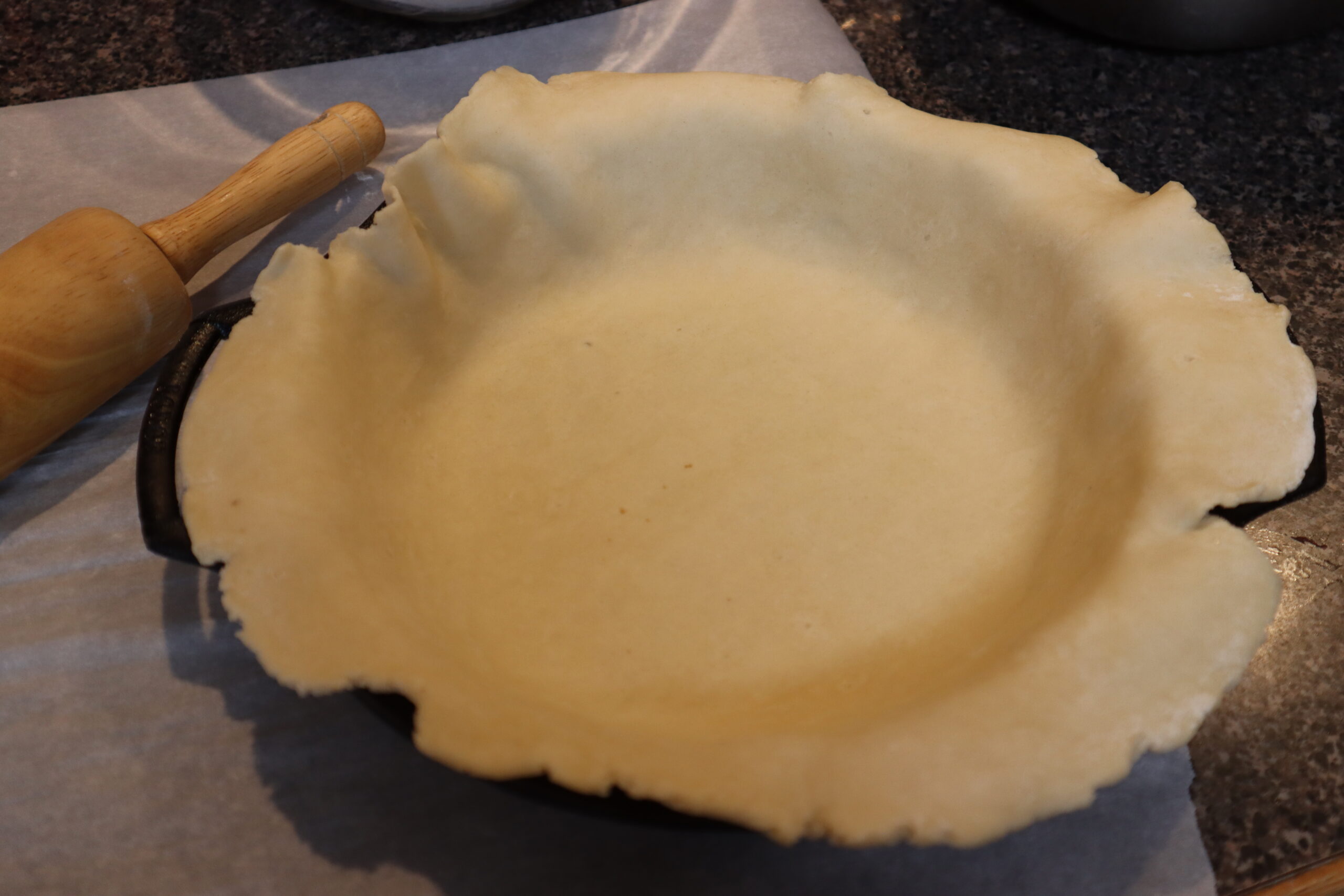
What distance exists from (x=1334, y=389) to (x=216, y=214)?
3.91ft

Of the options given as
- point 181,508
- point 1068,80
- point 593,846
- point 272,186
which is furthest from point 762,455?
point 1068,80

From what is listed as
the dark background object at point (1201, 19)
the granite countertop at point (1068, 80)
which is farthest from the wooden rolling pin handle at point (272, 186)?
the dark background object at point (1201, 19)

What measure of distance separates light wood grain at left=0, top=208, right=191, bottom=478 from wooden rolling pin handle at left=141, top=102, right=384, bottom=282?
0.04 meters

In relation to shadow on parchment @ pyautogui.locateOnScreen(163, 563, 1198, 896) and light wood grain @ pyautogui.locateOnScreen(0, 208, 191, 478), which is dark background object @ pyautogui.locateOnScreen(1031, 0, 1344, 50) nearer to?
shadow on parchment @ pyautogui.locateOnScreen(163, 563, 1198, 896)

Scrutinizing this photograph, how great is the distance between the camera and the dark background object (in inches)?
42.9

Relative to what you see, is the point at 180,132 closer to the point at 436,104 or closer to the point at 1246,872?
the point at 436,104

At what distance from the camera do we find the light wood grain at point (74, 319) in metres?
0.80

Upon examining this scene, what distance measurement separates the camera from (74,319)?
0.82 m

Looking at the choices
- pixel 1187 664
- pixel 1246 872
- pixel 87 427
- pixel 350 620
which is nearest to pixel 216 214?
pixel 87 427

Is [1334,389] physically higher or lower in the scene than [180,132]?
lower

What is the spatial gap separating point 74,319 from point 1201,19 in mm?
1331

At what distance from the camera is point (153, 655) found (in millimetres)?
792

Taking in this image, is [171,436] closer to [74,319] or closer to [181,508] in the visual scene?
[181,508]

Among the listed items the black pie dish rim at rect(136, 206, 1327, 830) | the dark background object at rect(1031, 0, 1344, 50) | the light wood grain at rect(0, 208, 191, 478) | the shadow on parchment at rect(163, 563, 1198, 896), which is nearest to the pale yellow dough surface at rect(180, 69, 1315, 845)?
the black pie dish rim at rect(136, 206, 1327, 830)
